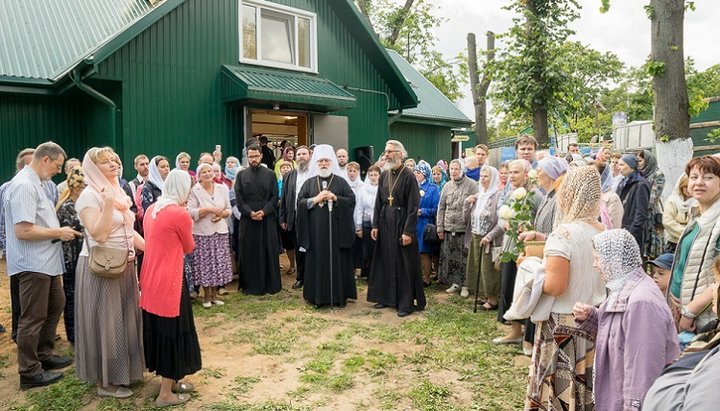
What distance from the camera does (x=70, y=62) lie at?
9.46 meters

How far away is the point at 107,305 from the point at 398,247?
3483 mm

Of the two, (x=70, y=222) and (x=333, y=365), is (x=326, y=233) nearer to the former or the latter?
(x=333, y=365)

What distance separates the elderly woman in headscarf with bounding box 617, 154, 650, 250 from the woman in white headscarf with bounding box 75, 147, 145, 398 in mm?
5695

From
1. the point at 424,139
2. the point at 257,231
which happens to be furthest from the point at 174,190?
the point at 424,139

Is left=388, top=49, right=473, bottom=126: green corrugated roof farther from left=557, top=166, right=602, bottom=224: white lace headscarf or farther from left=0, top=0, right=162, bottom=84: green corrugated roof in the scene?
left=557, top=166, right=602, bottom=224: white lace headscarf

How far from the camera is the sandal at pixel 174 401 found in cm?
394

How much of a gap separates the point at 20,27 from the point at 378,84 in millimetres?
7724

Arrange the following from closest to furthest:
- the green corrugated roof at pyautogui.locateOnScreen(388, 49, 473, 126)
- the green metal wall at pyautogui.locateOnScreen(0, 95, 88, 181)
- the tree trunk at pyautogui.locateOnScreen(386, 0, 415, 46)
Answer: the green metal wall at pyautogui.locateOnScreen(0, 95, 88, 181)
the green corrugated roof at pyautogui.locateOnScreen(388, 49, 473, 126)
the tree trunk at pyautogui.locateOnScreen(386, 0, 415, 46)

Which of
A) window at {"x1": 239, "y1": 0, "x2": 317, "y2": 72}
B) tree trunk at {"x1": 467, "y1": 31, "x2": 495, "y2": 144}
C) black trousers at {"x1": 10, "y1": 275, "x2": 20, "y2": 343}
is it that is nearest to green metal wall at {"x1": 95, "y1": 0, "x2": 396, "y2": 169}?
window at {"x1": 239, "y1": 0, "x2": 317, "y2": 72}

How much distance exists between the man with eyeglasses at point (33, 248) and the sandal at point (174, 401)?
3.83 ft

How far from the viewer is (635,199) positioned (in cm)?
656

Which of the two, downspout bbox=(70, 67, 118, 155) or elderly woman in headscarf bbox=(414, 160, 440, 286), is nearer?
elderly woman in headscarf bbox=(414, 160, 440, 286)

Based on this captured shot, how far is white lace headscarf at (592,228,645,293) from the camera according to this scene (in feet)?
8.35

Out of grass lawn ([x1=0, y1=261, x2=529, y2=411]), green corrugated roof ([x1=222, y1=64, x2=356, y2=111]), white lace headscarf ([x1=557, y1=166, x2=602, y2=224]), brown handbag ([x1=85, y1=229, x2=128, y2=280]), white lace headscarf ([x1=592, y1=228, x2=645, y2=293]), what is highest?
green corrugated roof ([x1=222, y1=64, x2=356, y2=111])
